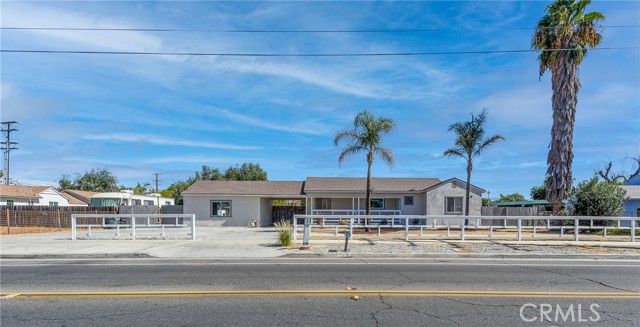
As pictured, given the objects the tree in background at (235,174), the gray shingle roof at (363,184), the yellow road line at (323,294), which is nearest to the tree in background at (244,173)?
the tree in background at (235,174)

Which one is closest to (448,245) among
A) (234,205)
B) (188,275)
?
(188,275)

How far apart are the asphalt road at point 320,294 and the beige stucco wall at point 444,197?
19.6 metres

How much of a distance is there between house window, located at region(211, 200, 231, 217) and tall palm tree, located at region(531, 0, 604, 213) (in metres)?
22.2

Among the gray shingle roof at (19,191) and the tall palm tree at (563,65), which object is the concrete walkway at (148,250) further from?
the gray shingle roof at (19,191)

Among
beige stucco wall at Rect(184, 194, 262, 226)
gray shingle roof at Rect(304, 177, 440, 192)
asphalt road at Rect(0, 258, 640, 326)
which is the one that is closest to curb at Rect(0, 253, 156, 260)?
asphalt road at Rect(0, 258, 640, 326)

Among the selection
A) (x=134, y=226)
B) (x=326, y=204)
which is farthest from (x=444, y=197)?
(x=134, y=226)

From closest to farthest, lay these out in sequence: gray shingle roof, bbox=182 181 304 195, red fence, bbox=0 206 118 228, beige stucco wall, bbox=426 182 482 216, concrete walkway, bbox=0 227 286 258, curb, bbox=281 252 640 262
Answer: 1. curb, bbox=281 252 640 262
2. concrete walkway, bbox=0 227 286 258
3. red fence, bbox=0 206 118 228
4. beige stucco wall, bbox=426 182 482 216
5. gray shingle roof, bbox=182 181 304 195

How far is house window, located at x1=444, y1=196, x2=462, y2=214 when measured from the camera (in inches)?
1265

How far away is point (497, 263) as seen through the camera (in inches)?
507

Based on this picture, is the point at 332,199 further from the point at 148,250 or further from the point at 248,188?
the point at 148,250

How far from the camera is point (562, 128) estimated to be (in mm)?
28391

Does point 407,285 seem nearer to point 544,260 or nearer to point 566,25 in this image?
point 544,260

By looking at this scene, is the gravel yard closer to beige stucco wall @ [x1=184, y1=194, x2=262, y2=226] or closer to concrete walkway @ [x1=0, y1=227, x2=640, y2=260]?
concrete walkway @ [x1=0, y1=227, x2=640, y2=260]

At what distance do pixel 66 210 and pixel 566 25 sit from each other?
3516 cm
